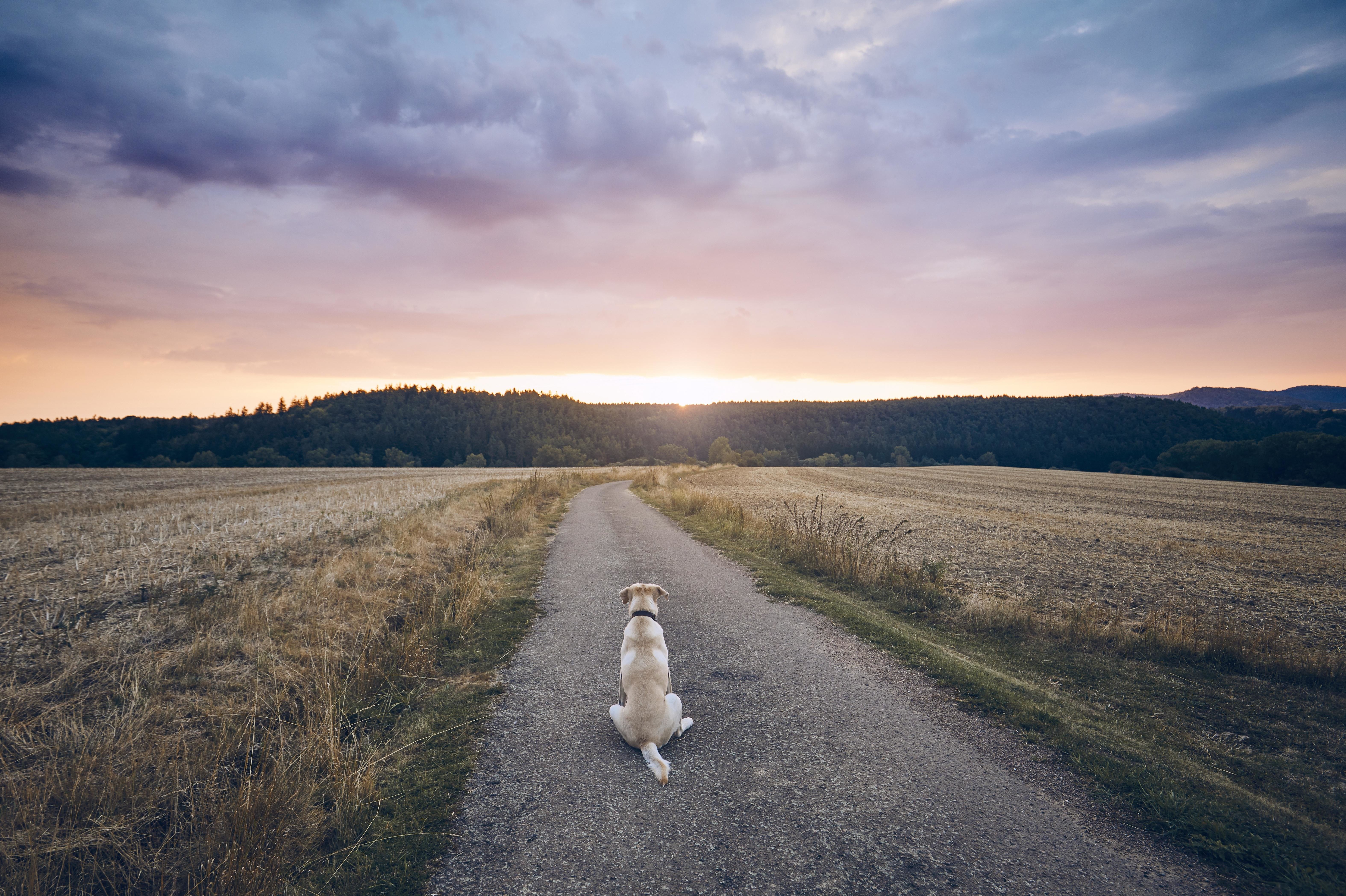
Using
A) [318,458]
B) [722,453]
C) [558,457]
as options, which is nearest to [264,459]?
[318,458]

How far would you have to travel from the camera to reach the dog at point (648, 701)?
4.67 m

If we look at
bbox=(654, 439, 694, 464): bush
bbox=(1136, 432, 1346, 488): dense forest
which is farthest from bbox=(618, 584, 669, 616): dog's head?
bbox=(654, 439, 694, 464): bush

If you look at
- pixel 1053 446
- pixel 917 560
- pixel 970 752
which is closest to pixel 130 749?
pixel 970 752

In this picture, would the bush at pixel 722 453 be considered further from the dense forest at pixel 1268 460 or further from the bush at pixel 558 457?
the dense forest at pixel 1268 460

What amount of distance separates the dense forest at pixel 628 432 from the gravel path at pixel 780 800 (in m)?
91.7

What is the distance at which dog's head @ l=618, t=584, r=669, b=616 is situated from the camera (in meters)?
6.04

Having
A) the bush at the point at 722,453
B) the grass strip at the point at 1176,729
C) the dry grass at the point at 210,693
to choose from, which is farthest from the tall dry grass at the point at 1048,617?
the bush at the point at 722,453

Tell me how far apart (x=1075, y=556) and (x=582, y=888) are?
58.0ft

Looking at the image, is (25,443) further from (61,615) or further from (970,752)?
(970,752)

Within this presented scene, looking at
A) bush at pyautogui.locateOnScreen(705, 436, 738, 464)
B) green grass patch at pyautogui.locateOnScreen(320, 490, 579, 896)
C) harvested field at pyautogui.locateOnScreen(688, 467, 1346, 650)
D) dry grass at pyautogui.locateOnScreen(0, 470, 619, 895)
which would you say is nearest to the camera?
dry grass at pyautogui.locateOnScreen(0, 470, 619, 895)

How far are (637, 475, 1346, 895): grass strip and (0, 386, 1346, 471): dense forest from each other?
3443 inches

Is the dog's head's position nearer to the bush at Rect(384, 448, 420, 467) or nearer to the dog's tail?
the dog's tail

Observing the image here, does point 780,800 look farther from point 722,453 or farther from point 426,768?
point 722,453

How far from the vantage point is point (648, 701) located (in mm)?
4762
